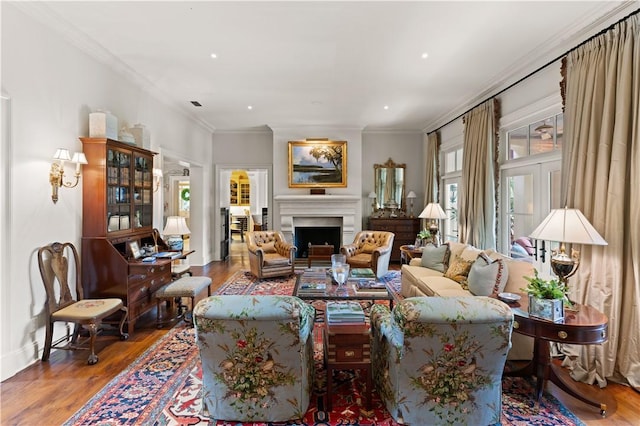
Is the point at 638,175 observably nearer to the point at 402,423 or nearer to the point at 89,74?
the point at 402,423

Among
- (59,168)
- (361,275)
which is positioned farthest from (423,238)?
(59,168)

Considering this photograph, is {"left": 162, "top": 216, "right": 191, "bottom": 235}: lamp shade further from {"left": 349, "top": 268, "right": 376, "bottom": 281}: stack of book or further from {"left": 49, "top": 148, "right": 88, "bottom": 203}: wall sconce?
{"left": 349, "top": 268, "right": 376, "bottom": 281}: stack of book

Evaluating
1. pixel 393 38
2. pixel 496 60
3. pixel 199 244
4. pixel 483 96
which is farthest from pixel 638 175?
pixel 199 244

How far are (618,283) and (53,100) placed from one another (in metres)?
5.25

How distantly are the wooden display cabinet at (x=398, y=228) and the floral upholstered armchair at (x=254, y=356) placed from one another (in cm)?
552

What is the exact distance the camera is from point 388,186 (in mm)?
7992

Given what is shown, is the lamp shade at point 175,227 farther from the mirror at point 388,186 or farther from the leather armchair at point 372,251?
the mirror at point 388,186

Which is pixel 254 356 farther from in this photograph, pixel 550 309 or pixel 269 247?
pixel 269 247

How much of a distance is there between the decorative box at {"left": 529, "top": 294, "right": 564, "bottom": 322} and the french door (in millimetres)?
1565

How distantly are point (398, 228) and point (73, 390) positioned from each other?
6.32 meters

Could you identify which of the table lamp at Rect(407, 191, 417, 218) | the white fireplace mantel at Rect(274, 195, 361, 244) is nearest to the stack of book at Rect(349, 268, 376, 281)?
the white fireplace mantel at Rect(274, 195, 361, 244)

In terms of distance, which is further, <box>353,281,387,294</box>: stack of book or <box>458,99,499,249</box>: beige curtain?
<box>458,99,499,249</box>: beige curtain

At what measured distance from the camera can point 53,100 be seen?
123 inches

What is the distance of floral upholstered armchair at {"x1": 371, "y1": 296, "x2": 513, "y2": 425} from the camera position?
5.79ft
